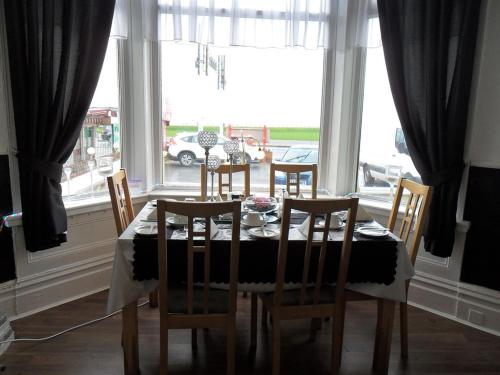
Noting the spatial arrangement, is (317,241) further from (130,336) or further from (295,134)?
(295,134)

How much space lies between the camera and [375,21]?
2930 mm

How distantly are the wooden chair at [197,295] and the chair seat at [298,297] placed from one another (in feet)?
0.72

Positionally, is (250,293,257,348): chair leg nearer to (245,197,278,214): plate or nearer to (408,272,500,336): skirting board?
(245,197,278,214): plate

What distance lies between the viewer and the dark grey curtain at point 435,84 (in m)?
2.61

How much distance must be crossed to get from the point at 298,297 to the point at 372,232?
538mm

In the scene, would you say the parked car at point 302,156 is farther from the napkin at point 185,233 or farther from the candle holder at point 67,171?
the candle holder at point 67,171

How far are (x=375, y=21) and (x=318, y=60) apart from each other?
586mm

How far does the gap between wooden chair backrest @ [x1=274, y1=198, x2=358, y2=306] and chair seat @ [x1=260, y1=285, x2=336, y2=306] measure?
0.11ft

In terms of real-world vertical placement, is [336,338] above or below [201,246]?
below

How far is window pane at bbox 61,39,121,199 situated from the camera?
118 inches

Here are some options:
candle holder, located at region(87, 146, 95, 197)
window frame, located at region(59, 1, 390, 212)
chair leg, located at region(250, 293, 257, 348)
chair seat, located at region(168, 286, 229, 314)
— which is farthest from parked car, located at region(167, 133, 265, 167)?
chair seat, located at region(168, 286, 229, 314)

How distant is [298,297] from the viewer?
196 cm

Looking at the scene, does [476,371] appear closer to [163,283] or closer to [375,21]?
[163,283]

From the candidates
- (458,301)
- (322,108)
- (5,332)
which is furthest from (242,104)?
(5,332)
